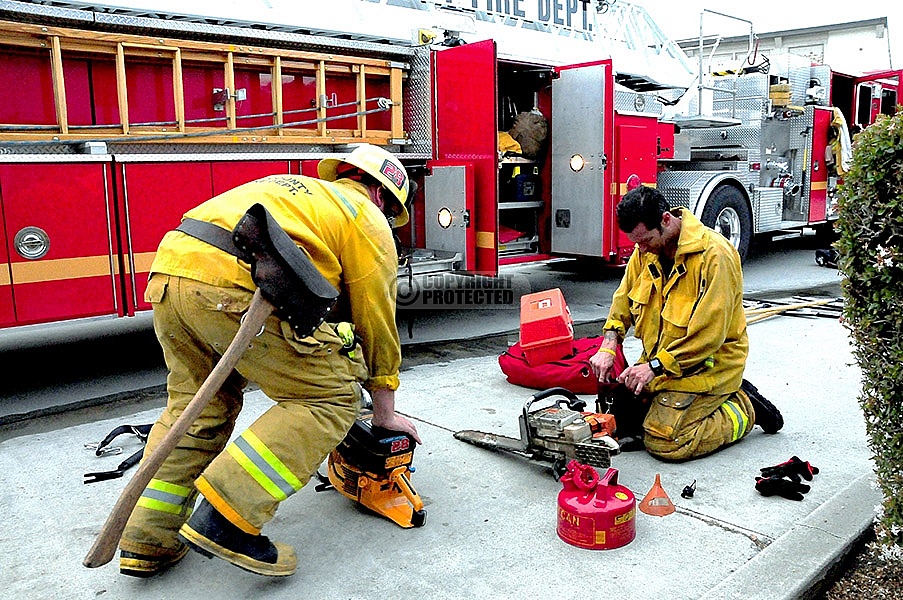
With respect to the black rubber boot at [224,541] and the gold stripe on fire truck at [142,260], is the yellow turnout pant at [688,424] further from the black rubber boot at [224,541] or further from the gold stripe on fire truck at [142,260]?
the gold stripe on fire truck at [142,260]

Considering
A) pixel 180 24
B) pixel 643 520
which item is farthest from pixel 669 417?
pixel 180 24

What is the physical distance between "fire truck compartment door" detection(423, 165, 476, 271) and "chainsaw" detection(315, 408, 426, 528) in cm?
344

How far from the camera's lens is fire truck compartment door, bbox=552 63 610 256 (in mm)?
6824

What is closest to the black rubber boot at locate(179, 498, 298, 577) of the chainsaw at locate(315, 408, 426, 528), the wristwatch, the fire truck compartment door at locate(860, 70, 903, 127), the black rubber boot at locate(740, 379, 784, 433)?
the chainsaw at locate(315, 408, 426, 528)

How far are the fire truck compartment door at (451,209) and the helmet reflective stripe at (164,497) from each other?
3.98 m

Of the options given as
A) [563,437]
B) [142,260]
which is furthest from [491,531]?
[142,260]

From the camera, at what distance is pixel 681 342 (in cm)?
340

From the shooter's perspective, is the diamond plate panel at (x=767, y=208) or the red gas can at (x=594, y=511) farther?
the diamond plate panel at (x=767, y=208)

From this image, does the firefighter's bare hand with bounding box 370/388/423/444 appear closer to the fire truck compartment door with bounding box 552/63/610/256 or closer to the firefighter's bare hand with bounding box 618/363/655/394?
the firefighter's bare hand with bounding box 618/363/655/394

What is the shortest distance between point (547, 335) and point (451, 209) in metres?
1.96

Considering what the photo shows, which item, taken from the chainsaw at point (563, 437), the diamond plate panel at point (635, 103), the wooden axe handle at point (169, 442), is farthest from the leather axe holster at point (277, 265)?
the diamond plate panel at point (635, 103)

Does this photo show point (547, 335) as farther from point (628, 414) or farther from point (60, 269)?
point (60, 269)

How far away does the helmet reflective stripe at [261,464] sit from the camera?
2350mm

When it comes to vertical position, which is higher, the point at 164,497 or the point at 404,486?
the point at 164,497
